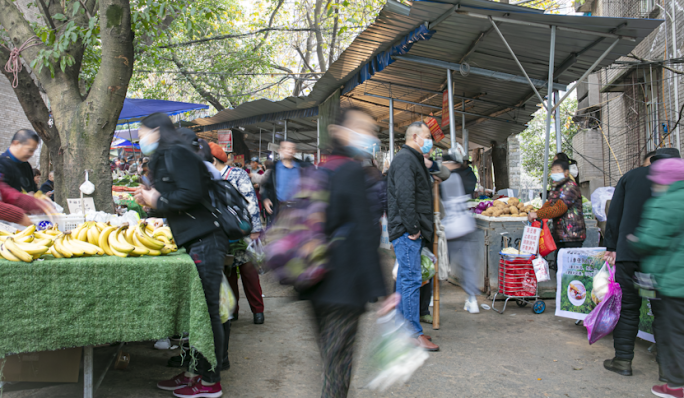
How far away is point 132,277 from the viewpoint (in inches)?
120

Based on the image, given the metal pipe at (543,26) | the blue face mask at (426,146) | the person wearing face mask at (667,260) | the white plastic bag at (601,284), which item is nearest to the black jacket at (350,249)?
the person wearing face mask at (667,260)

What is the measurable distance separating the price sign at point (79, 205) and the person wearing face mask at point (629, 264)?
561cm

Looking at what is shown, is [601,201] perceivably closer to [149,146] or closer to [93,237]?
[149,146]

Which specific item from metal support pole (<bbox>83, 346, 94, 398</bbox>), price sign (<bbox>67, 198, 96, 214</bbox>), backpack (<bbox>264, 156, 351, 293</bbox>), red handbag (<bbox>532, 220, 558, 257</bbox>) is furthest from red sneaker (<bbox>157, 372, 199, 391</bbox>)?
red handbag (<bbox>532, 220, 558, 257</bbox>)

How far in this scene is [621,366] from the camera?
13.0 feet

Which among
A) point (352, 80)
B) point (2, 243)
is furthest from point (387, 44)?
point (2, 243)

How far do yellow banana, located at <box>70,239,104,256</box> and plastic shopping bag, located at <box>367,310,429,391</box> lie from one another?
200 cm

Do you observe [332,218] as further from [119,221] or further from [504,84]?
[504,84]

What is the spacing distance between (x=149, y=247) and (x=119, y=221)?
5.17ft

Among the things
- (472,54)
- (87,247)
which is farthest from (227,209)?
(472,54)

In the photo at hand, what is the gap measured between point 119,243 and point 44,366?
98 centimetres

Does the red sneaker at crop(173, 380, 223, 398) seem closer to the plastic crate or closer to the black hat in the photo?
the plastic crate

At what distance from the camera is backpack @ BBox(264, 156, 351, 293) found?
2416 millimetres

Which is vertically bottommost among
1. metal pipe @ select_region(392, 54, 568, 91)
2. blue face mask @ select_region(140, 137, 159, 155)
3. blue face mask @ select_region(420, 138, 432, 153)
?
blue face mask @ select_region(140, 137, 159, 155)
